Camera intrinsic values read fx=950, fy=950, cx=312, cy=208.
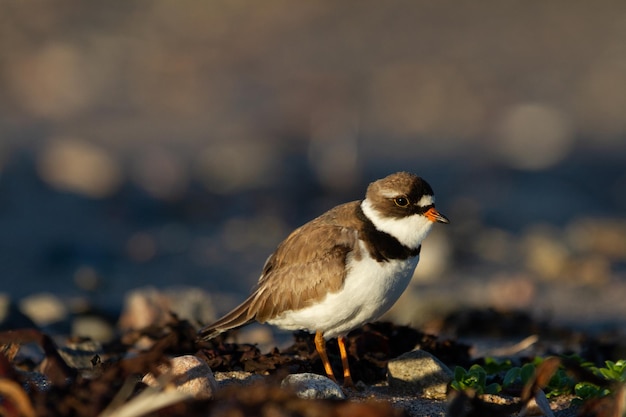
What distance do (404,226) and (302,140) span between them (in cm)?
936

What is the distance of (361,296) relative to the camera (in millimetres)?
4762

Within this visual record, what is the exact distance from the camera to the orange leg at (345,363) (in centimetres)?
488

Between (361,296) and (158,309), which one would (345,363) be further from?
(158,309)

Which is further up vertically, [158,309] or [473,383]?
[473,383]

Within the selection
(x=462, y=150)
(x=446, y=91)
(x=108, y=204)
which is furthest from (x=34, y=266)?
(x=446, y=91)

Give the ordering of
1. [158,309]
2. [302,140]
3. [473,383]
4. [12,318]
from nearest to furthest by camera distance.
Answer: [473,383]
[12,318]
[158,309]
[302,140]

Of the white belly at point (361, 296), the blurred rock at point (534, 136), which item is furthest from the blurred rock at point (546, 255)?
the white belly at point (361, 296)

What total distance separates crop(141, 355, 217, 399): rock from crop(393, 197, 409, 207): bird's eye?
1.47 meters

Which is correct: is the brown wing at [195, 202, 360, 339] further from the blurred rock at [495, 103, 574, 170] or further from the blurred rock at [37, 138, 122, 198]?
the blurred rock at [495, 103, 574, 170]

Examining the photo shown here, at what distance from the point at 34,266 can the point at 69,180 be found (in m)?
2.08

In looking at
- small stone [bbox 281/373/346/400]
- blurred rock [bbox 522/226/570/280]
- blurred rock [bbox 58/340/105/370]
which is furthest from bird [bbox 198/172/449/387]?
blurred rock [bbox 522/226/570/280]

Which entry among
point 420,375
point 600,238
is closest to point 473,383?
point 420,375

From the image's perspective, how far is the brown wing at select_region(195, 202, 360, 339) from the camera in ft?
16.1

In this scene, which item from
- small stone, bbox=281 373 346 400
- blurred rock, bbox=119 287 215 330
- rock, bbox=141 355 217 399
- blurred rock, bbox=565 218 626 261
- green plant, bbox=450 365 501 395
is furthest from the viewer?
blurred rock, bbox=565 218 626 261
